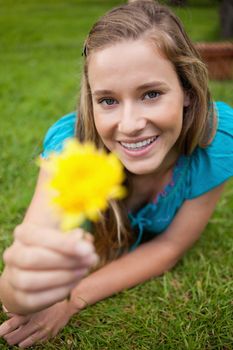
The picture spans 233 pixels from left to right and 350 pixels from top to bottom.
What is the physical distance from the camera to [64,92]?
471 centimetres

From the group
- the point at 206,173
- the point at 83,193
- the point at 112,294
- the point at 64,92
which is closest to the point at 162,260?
the point at 112,294

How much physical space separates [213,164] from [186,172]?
123 mm

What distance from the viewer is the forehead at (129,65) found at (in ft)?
4.89

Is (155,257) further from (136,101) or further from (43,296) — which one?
(43,296)

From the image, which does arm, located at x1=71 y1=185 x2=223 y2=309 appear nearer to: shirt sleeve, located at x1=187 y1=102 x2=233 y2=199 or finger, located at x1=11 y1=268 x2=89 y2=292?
shirt sleeve, located at x1=187 y1=102 x2=233 y2=199

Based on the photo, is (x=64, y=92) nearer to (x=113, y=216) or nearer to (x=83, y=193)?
(x=113, y=216)

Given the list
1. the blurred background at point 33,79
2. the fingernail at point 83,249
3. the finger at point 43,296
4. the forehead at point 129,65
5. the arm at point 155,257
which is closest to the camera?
the fingernail at point 83,249

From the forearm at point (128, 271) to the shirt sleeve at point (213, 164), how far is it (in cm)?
27

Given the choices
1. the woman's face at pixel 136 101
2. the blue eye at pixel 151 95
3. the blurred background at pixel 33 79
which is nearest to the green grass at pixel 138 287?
the blurred background at pixel 33 79

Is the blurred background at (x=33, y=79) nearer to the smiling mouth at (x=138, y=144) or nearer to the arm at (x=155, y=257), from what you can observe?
the arm at (x=155, y=257)

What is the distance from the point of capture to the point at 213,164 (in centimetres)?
193

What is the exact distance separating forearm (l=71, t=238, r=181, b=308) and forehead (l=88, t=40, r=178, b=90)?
76 centimetres

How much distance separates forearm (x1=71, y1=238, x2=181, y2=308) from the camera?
72.4 inches

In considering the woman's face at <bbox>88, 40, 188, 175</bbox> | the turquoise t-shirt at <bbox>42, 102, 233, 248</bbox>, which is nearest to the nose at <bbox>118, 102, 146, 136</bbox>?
the woman's face at <bbox>88, 40, 188, 175</bbox>
